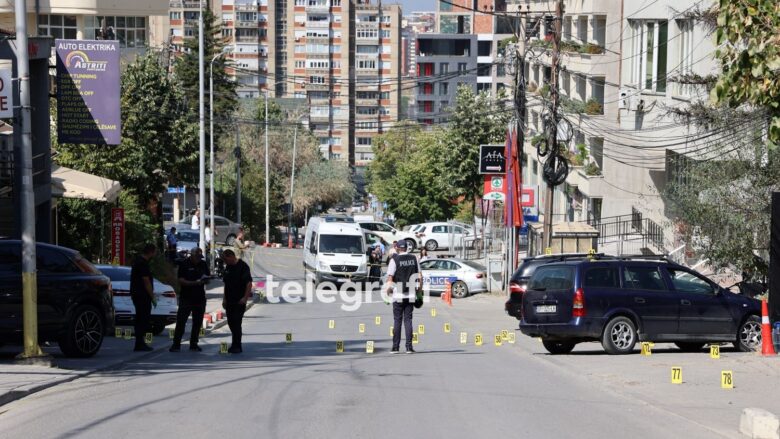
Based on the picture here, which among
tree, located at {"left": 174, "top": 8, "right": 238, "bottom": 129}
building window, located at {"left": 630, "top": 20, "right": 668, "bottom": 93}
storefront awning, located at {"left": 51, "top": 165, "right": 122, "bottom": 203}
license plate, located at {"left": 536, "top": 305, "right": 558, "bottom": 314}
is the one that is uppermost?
tree, located at {"left": 174, "top": 8, "right": 238, "bottom": 129}

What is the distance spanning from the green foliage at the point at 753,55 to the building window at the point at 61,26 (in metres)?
43.6

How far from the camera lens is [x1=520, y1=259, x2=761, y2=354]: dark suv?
17.9m

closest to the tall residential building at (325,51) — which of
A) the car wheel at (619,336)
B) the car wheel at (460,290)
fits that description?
the car wheel at (460,290)

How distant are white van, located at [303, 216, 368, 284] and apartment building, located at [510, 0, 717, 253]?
30.7ft

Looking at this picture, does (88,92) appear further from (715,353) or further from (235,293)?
(715,353)

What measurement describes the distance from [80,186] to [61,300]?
37.1 ft

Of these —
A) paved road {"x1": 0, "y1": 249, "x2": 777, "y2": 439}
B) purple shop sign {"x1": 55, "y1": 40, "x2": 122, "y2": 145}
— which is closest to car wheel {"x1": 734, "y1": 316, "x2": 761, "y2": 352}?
paved road {"x1": 0, "y1": 249, "x2": 777, "y2": 439}

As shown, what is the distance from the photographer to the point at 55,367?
14.6 m

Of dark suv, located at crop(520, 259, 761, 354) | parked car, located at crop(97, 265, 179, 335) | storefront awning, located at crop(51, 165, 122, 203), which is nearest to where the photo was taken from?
dark suv, located at crop(520, 259, 761, 354)

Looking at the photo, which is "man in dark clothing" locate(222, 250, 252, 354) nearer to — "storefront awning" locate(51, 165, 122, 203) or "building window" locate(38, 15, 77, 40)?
"storefront awning" locate(51, 165, 122, 203)

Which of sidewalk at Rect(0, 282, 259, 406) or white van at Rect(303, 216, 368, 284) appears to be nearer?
sidewalk at Rect(0, 282, 259, 406)

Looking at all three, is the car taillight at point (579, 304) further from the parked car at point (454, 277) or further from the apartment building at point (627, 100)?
the parked car at point (454, 277)

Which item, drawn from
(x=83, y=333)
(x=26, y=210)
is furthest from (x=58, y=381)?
(x=83, y=333)

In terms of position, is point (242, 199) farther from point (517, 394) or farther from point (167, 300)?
point (517, 394)
